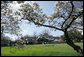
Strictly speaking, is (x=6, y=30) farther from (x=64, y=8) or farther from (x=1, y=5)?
(x=64, y=8)

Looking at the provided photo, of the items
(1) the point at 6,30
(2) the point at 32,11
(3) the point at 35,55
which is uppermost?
(2) the point at 32,11

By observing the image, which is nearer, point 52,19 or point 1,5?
point 1,5

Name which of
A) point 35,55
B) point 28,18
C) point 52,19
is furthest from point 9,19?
point 35,55

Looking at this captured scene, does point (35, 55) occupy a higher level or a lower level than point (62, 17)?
lower

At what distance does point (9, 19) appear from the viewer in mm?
22203

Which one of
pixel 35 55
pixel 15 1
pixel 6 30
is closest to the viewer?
pixel 35 55

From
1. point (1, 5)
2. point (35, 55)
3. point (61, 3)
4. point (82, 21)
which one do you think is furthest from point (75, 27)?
point (1, 5)

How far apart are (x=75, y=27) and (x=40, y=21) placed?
361cm

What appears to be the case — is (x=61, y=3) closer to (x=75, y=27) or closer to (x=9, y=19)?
(x=75, y=27)

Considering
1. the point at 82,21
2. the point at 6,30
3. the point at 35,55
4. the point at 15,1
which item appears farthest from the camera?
the point at 6,30

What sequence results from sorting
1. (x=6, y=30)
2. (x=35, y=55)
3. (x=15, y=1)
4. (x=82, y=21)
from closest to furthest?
1. (x=35, y=55)
2. (x=15, y=1)
3. (x=82, y=21)
4. (x=6, y=30)

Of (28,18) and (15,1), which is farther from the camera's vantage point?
(28,18)

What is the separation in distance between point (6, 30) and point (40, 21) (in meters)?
4.28

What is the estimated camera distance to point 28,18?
21.8 m
